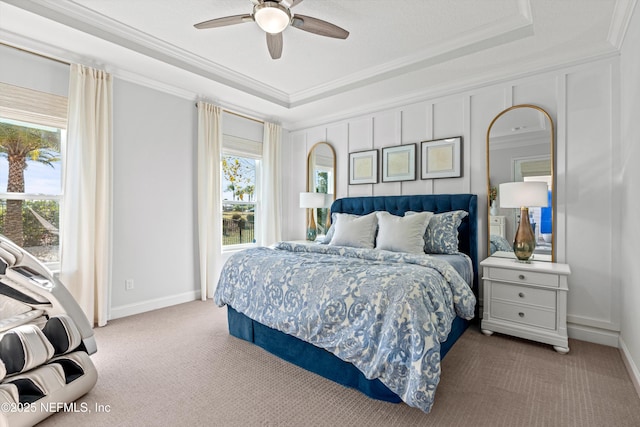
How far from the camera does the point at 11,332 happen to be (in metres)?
1.60

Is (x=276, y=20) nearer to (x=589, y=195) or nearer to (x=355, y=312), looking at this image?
(x=355, y=312)

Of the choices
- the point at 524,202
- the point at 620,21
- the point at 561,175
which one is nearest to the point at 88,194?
the point at 524,202

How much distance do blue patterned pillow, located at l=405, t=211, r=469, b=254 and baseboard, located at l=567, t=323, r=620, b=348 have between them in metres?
1.17

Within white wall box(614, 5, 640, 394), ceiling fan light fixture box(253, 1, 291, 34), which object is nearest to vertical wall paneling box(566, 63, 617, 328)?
white wall box(614, 5, 640, 394)

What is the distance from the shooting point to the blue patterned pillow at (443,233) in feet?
10.2

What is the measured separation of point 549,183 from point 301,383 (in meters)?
2.80

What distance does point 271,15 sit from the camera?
6.86 ft

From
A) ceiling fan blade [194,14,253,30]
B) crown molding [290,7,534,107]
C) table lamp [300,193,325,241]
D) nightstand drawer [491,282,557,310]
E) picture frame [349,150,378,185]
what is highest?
crown molding [290,7,534,107]

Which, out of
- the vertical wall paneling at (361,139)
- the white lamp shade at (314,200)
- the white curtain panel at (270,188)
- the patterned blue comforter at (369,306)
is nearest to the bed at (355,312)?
the patterned blue comforter at (369,306)

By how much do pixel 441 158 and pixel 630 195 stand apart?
1.67 metres

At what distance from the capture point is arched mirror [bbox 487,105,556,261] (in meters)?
2.92

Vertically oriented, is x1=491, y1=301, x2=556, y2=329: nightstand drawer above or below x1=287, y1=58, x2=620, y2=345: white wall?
below

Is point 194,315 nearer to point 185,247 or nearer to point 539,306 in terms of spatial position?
point 185,247

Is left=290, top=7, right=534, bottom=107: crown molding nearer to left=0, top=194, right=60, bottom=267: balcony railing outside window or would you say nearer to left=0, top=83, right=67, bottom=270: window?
left=0, top=83, right=67, bottom=270: window
